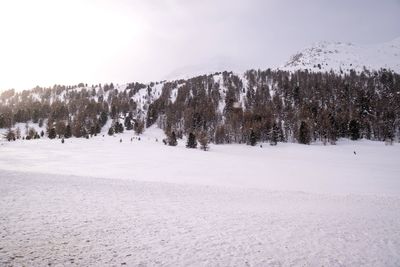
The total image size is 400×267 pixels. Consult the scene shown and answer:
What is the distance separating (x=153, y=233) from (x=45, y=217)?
5.48 meters

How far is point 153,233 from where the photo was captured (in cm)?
1148

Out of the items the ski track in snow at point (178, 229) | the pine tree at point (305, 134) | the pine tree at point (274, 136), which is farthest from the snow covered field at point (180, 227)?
the pine tree at point (305, 134)

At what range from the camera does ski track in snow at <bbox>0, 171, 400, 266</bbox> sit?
9.35 metres

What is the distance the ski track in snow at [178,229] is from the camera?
9.35 metres

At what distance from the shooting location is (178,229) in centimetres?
1223

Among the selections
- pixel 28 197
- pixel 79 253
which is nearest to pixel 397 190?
pixel 79 253

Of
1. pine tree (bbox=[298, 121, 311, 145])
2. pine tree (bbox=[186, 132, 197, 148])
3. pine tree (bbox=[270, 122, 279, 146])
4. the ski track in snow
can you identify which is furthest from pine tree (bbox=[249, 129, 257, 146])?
the ski track in snow

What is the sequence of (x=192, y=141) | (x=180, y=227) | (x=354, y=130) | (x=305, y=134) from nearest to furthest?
1. (x=180, y=227)
2. (x=192, y=141)
3. (x=305, y=134)
4. (x=354, y=130)

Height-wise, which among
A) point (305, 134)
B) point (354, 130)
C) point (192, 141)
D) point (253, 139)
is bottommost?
point (192, 141)

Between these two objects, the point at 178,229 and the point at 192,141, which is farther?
the point at 192,141

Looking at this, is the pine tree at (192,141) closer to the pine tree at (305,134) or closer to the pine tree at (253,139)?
the pine tree at (253,139)

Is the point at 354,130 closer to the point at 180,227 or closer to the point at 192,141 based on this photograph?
the point at 192,141

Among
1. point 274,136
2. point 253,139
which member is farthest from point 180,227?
point 274,136

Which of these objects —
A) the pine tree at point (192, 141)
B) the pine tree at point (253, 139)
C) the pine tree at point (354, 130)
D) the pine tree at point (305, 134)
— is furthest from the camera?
the pine tree at point (354, 130)
